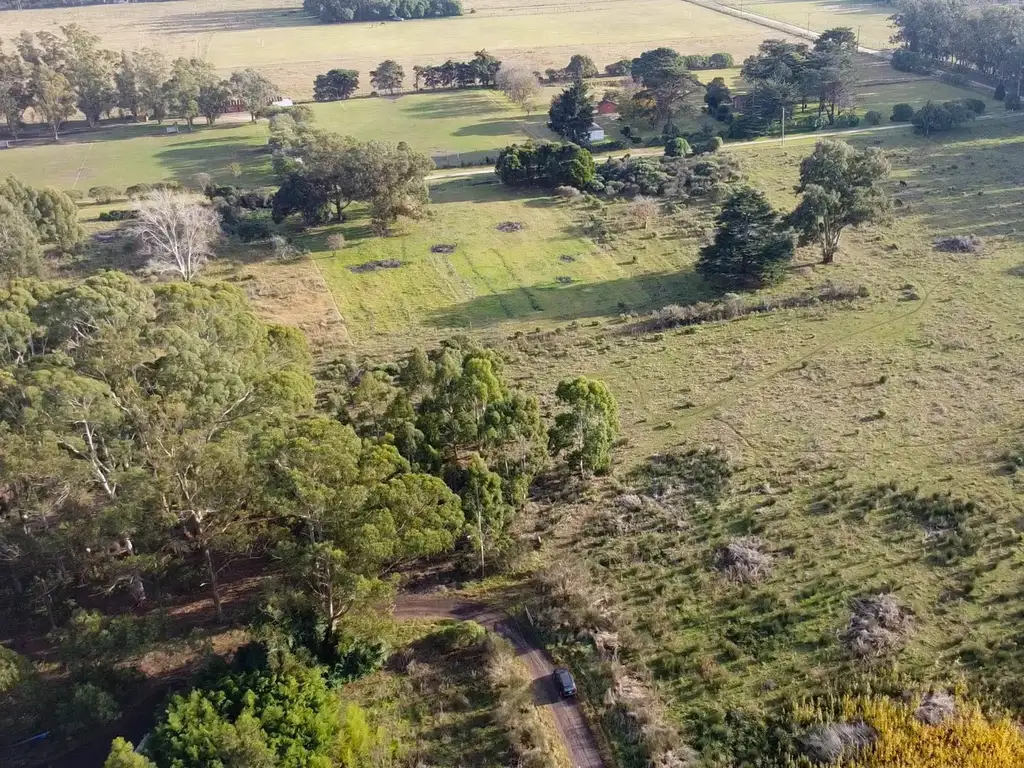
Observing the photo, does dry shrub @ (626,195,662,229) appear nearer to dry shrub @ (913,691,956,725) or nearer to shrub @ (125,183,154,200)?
shrub @ (125,183,154,200)

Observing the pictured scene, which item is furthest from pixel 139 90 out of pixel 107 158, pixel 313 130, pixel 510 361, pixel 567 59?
pixel 510 361

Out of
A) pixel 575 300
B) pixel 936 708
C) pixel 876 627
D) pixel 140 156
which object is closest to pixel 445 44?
pixel 140 156

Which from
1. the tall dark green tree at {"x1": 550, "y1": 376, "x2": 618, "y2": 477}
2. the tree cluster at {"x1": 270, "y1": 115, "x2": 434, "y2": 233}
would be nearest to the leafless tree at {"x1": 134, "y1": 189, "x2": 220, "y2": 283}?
the tree cluster at {"x1": 270, "y1": 115, "x2": 434, "y2": 233}

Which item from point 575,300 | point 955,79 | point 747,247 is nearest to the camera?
point 747,247

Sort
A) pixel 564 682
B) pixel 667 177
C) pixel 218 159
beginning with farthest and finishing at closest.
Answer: pixel 218 159
pixel 667 177
pixel 564 682

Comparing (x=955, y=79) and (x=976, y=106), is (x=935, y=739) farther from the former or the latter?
(x=955, y=79)

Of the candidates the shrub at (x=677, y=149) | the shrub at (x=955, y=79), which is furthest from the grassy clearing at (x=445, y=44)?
the shrub at (x=677, y=149)

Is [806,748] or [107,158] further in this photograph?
[107,158]

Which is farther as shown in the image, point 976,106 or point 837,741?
point 976,106

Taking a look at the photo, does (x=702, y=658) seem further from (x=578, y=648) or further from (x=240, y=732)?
(x=240, y=732)
